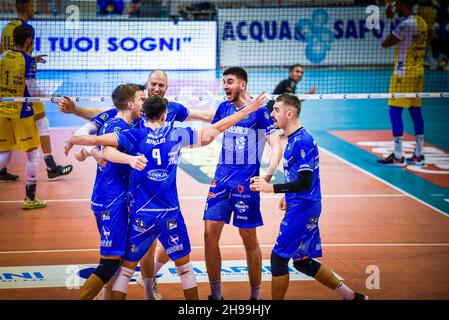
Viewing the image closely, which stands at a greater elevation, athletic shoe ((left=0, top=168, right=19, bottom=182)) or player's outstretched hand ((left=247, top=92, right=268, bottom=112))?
player's outstretched hand ((left=247, top=92, right=268, bottom=112))

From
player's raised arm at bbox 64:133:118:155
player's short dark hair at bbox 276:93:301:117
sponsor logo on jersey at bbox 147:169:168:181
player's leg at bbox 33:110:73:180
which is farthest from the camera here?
player's leg at bbox 33:110:73:180

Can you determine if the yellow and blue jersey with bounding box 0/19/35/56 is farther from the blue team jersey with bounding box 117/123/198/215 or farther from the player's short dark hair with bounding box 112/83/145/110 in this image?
the blue team jersey with bounding box 117/123/198/215

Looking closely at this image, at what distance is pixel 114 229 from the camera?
752 centimetres

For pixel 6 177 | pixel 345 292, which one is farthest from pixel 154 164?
pixel 6 177

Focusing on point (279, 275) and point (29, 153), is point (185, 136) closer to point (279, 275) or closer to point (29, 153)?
point (279, 275)

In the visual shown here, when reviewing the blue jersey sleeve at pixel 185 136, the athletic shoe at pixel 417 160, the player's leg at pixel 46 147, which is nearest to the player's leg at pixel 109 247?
the blue jersey sleeve at pixel 185 136

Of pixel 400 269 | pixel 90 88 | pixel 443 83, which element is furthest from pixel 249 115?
pixel 443 83

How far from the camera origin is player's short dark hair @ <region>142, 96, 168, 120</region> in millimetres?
7281

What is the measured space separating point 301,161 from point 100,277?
8.04 feet

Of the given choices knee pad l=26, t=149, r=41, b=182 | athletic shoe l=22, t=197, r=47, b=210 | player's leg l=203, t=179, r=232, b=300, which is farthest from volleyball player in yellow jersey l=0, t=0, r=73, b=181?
player's leg l=203, t=179, r=232, b=300

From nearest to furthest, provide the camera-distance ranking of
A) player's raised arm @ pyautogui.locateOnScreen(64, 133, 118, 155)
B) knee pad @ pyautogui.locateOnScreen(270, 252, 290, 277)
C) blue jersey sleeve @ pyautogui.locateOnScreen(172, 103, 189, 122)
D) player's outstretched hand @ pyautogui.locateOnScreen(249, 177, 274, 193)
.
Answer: player's raised arm @ pyautogui.locateOnScreen(64, 133, 118, 155), player's outstretched hand @ pyautogui.locateOnScreen(249, 177, 274, 193), knee pad @ pyautogui.locateOnScreen(270, 252, 290, 277), blue jersey sleeve @ pyautogui.locateOnScreen(172, 103, 189, 122)

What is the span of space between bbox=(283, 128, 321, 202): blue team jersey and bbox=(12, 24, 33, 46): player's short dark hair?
6.03 meters

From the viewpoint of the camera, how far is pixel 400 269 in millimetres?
9594
